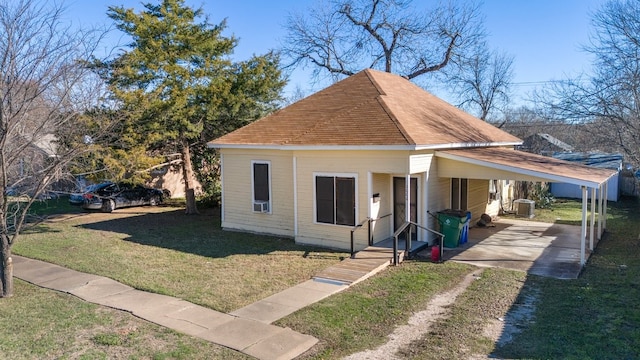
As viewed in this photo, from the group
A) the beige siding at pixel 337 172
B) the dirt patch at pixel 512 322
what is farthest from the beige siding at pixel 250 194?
the dirt patch at pixel 512 322

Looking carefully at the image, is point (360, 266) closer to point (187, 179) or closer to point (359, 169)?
point (359, 169)

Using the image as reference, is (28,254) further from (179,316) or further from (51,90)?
(179,316)

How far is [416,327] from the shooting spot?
7582 millimetres

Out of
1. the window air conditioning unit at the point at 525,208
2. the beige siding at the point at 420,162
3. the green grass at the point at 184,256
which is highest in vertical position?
the beige siding at the point at 420,162

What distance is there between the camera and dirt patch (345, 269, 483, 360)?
6621 millimetres

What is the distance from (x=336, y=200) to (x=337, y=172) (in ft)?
2.67

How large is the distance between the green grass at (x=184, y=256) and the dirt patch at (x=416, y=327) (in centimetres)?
301

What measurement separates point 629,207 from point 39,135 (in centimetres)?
2453

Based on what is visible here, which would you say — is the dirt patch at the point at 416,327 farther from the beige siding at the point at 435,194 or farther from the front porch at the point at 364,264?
the beige siding at the point at 435,194

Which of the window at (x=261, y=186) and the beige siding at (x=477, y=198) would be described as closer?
the window at (x=261, y=186)

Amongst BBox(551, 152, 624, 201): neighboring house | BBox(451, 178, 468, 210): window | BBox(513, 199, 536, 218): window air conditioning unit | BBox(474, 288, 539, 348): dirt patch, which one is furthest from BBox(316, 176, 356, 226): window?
BBox(551, 152, 624, 201): neighboring house

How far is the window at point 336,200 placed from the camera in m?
13.0

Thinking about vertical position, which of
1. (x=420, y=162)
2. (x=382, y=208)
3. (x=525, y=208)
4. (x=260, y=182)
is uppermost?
(x=420, y=162)

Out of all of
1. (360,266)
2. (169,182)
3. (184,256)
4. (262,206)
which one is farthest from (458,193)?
(169,182)
